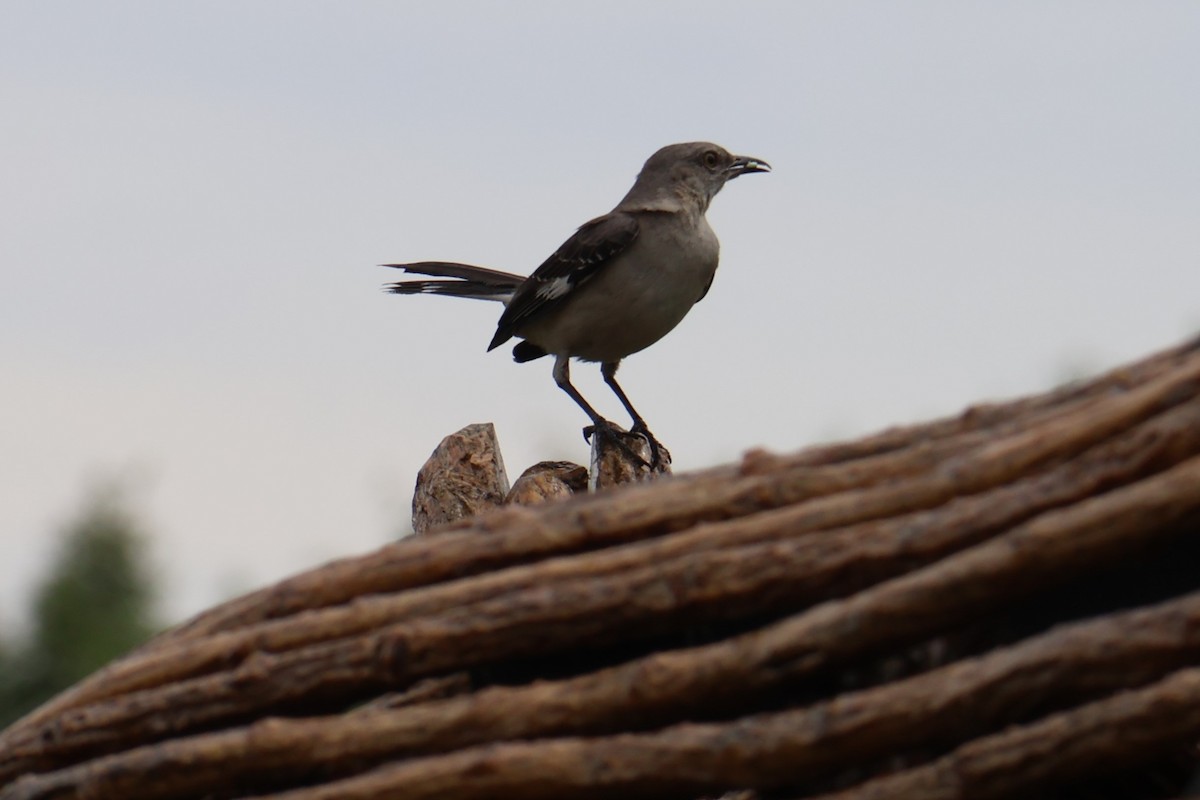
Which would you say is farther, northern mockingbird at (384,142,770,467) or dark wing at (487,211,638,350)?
dark wing at (487,211,638,350)

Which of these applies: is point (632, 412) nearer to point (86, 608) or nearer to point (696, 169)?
point (696, 169)

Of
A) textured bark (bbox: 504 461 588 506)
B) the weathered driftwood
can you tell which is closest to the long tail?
textured bark (bbox: 504 461 588 506)

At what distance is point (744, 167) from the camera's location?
8016mm

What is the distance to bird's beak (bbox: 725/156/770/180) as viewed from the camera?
26.2ft

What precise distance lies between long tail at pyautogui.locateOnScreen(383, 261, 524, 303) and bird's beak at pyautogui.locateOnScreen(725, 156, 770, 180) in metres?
1.14

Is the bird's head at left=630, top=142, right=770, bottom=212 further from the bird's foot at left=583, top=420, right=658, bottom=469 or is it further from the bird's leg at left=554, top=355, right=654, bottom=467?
the bird's foot at left=583, top=420, right=658, bottom=469

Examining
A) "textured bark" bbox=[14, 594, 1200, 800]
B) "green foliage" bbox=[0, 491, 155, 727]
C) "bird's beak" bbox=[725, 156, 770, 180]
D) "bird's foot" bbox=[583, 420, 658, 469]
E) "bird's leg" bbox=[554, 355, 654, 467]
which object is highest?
"green foliage" bbox=[0, 491, 155, 727]

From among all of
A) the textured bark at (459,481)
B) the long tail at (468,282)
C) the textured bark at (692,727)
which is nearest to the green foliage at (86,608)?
the long tail at (468,282)

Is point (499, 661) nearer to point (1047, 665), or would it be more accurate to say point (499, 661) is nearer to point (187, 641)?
point (187, 641)

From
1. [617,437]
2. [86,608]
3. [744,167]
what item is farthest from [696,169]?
[86,608]

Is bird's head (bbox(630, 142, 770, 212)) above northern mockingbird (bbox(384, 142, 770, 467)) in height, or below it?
above

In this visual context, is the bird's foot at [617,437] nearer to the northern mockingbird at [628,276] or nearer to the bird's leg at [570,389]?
the bird's leg at [570,389]

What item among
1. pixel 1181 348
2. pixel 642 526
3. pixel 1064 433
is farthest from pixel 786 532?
pixel 1181 348

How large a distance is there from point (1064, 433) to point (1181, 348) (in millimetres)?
176
